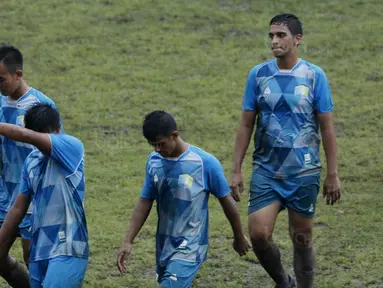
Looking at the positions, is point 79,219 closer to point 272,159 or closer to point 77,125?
point 272,159

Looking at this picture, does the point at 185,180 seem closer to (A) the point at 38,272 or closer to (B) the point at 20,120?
(A) the point at 38,272

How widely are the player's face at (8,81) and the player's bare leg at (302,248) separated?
92.7 inches

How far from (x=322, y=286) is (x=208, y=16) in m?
9.62

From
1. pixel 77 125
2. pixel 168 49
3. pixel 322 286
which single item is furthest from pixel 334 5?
pixel 322 286

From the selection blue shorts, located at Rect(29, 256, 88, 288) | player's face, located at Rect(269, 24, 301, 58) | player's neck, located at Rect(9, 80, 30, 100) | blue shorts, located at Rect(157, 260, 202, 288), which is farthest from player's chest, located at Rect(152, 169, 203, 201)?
player's neck, located at Rect(9, 80, 30, 100)

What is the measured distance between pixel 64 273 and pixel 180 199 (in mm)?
943

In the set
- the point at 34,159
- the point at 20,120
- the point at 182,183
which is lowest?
the point at 182,183

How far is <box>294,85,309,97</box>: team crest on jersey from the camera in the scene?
8.08m

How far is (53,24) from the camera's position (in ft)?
58.2

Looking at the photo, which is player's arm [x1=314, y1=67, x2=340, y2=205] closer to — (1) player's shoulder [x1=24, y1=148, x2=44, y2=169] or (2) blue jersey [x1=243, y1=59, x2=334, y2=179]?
(2) blue jersey [x1=243, y1=59, x2=334, y2=179]

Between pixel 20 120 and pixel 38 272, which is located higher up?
pixel 20 120

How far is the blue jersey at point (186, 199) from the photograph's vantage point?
23.8 ft

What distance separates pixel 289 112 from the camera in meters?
8.10

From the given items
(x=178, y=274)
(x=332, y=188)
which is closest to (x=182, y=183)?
(x=178, y=274)
